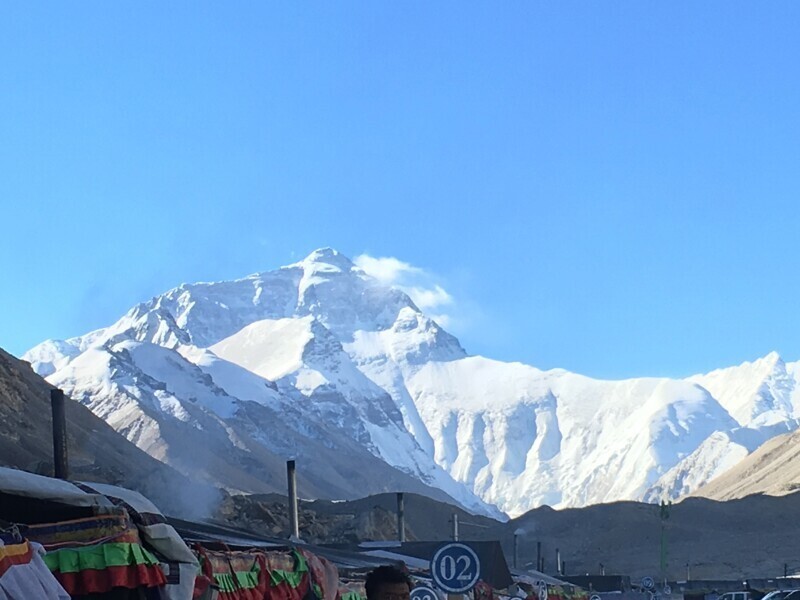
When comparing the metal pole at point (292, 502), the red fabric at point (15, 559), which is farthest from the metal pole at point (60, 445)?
the red fabric at point (15, 559)

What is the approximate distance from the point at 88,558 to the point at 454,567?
527 cm

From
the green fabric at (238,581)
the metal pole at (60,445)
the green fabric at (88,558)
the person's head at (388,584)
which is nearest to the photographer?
the person's head at (388,584)

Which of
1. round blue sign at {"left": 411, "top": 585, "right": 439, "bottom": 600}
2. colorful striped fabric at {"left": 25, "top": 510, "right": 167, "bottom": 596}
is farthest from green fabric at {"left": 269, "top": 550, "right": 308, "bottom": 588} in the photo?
colorful striped fabric at {"left": 25, "top": 510, "right": 167, "bottom": 596}

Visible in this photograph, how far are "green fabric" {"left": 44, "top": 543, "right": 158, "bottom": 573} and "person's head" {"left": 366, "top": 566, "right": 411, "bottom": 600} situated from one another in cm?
173

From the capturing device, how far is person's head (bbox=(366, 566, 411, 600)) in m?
7.31

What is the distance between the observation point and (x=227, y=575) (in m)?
11.4

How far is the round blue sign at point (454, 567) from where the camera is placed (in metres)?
12.9

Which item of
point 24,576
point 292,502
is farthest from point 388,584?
point 292,502

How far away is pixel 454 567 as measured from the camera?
42.8 feet

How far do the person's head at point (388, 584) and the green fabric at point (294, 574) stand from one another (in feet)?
18.2

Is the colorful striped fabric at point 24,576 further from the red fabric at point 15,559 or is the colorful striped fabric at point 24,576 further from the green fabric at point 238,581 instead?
the green fabric at point 238,581

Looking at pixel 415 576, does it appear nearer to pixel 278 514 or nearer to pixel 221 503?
pixel 278 514

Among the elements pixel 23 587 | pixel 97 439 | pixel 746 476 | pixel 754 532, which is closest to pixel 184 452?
pixel 97 439

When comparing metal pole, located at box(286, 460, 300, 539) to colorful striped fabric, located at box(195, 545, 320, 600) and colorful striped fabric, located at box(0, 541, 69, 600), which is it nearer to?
colorful striped fabric, located at box(195, 545, 320, 600)
